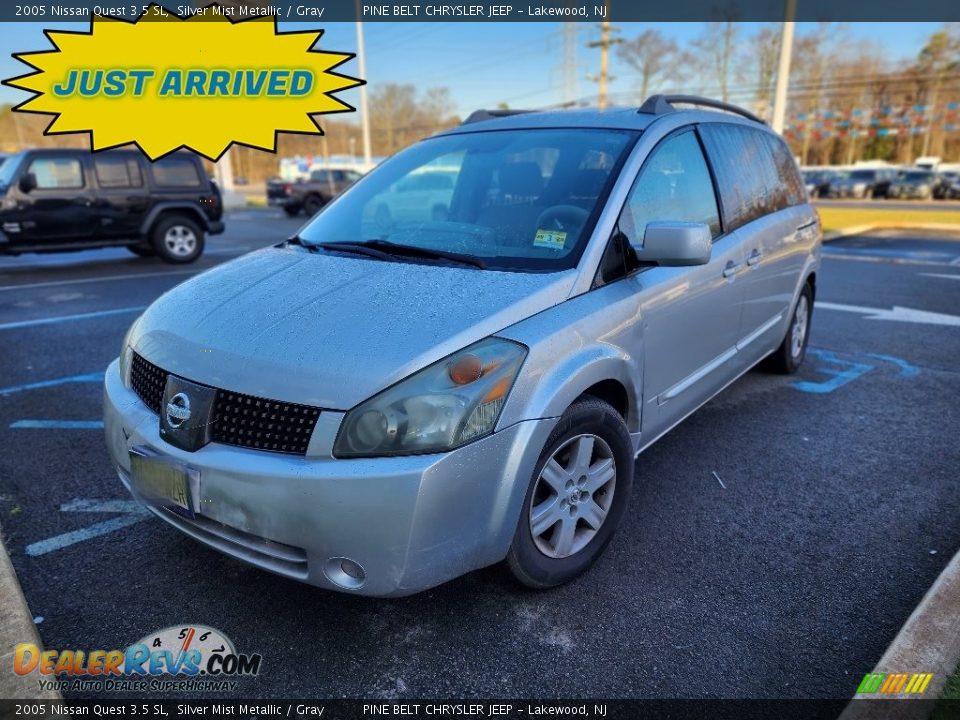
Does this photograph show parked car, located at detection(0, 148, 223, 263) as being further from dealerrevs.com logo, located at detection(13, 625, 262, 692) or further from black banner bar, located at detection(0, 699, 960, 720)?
black banner bar, located at detection(0, 699, 960, 720)

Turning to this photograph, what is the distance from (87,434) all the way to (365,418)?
2.80 metres

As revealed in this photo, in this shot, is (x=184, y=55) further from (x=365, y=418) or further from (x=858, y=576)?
(x=858, y=576)

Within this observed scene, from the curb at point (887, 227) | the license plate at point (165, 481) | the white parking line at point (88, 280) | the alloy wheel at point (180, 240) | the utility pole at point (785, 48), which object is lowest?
the white parking line at point (88, 280)

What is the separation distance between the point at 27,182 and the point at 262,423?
1022 centimetres

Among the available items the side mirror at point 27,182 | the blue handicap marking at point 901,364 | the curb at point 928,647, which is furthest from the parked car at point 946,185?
the curb at point 928,647

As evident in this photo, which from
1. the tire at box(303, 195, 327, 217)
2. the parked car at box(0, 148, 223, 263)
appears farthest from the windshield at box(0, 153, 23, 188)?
the tire at box(303, 195, 327, 217)

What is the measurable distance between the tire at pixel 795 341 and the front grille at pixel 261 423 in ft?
12.7

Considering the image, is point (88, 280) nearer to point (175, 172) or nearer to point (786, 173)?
point (175, 172)

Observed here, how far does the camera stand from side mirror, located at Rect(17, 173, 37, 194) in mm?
9734

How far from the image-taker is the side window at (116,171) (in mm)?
10375

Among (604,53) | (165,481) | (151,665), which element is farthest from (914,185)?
(151,665)

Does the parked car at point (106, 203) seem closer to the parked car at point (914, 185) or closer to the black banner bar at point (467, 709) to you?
the black banner bar at point (467, 709)

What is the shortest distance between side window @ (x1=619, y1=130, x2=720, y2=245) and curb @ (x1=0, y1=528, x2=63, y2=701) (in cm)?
253

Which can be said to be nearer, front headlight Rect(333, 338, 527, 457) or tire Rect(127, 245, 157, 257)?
front headlight Rect(333, 338, 527, 457)
